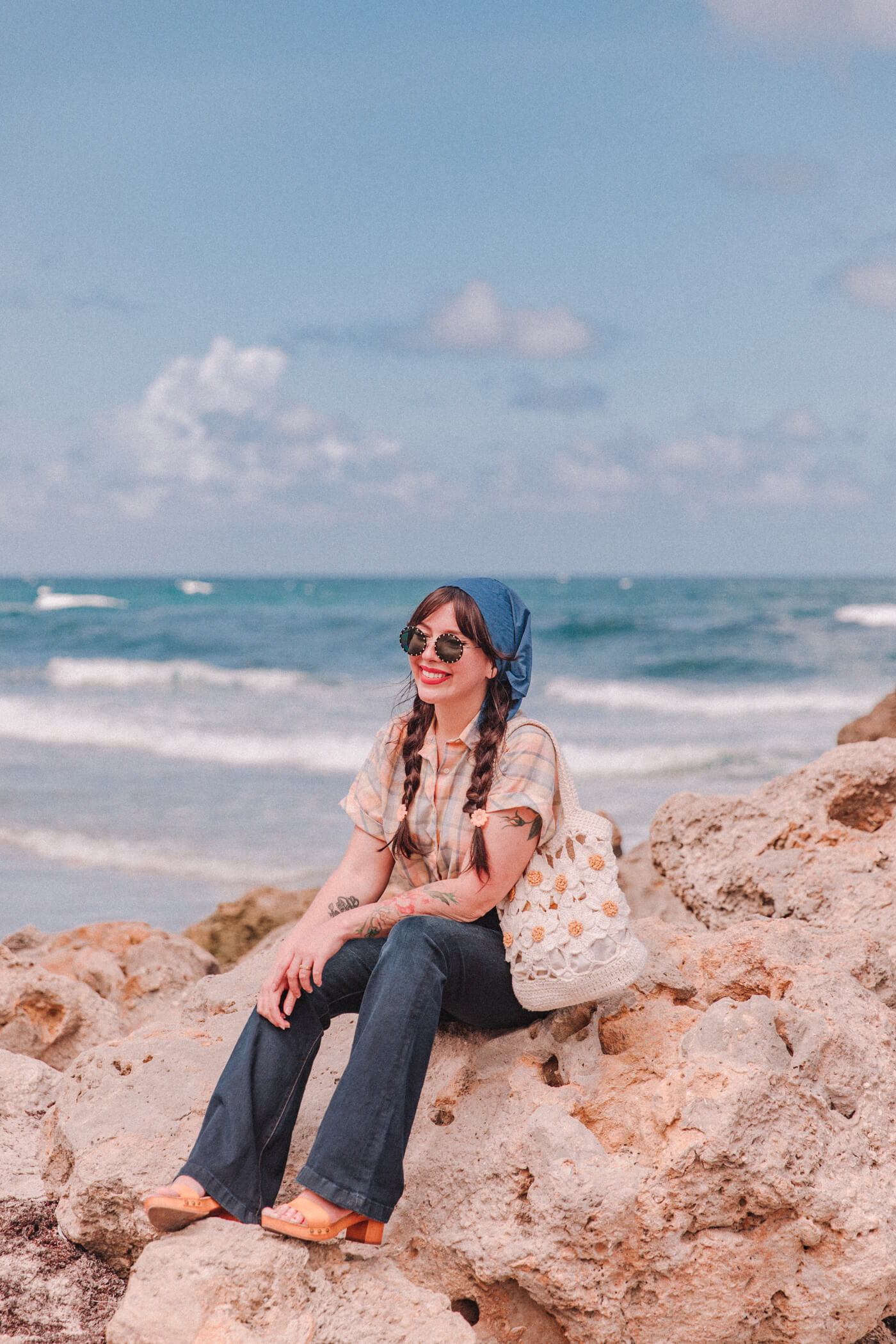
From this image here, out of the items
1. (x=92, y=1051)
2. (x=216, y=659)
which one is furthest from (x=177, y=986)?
(x=216, y=659)

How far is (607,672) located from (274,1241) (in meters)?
21.4

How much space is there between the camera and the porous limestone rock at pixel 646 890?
553 cm

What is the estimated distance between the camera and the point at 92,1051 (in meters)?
3.47

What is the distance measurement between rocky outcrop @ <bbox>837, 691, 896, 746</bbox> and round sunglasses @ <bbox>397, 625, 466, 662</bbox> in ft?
12.7

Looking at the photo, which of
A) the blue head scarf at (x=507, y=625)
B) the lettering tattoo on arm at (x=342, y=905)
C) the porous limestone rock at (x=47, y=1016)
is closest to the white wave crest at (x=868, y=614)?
the porous limestone rock at (x=47, y=1016)

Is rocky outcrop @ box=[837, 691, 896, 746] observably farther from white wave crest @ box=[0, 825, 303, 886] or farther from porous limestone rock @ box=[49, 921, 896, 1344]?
white wave crest @ box=[0, 825, 303, 886]

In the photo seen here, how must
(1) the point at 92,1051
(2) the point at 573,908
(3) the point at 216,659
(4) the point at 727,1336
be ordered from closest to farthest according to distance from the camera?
(4) the point at 727,1336, (2) the point at 573,908, (1) the point at 92,1051, (3) the point at 216,659

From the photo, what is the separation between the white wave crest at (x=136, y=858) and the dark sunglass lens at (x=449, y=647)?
556cm

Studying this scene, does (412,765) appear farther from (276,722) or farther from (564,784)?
(276,722)

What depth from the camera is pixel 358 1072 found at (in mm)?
2697

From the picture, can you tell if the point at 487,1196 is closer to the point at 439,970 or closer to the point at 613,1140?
the point at 613,1140

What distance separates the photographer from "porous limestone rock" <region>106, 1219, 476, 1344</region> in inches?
97.5

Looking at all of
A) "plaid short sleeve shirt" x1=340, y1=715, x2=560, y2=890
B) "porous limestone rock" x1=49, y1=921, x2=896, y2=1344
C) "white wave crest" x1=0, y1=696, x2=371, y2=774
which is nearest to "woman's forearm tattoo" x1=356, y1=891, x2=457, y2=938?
"plaid short sleeve shirt" x1=340, y1=715, x2=560, y2=890

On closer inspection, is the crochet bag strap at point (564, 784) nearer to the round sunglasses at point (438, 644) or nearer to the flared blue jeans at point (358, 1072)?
the round sunglasses at point (438, 644)
